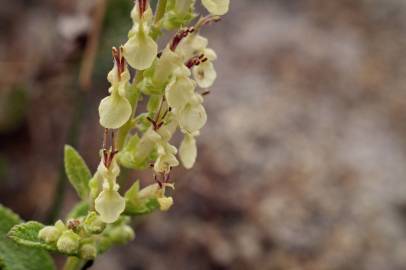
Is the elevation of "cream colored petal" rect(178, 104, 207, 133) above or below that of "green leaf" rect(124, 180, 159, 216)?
above

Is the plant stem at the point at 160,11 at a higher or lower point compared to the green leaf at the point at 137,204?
higher

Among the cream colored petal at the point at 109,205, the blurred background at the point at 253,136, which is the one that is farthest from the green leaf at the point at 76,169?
the blurred background at the point at 253,136

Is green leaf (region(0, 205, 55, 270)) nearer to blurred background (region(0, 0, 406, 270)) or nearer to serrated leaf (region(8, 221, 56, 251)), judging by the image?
serrated leaf (region(8, 221, 56, 251))

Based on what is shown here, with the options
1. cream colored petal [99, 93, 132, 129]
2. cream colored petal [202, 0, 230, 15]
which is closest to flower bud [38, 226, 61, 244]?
cream colored petal [99, 93, 132, 129]

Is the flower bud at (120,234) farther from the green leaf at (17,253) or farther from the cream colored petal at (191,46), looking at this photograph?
the cream colored petal at (191,46)

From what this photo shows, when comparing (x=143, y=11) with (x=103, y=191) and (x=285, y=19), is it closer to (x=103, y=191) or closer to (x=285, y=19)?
(x=103, y=191)

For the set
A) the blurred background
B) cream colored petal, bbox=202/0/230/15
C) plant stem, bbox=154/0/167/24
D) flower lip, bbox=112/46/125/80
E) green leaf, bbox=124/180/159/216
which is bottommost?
green leaf, bbox=124/180/159/216

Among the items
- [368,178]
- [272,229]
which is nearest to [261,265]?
[272,229]
